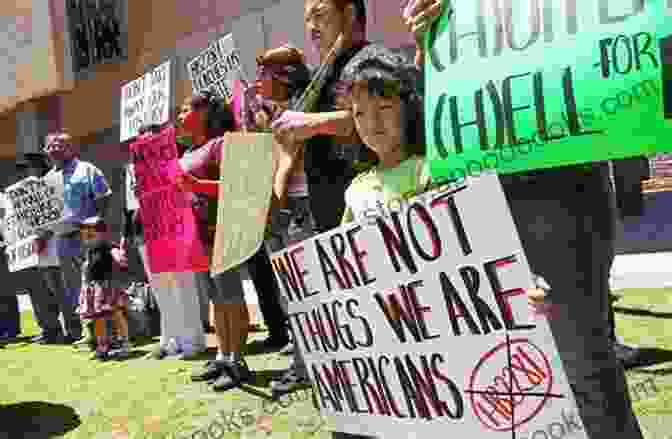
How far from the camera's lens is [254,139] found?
2.45 m

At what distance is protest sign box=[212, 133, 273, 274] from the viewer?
7.73ft

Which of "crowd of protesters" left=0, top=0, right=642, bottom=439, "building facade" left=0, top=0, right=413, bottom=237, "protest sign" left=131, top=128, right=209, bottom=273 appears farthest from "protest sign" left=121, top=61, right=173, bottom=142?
"building facade" left=0, top=0, right=413, bottom=237

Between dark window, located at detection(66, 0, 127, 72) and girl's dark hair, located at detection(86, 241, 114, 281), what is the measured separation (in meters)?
8.89

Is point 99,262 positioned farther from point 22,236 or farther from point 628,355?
point 628,355

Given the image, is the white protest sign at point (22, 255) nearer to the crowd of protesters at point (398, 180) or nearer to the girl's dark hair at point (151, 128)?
the girl's dark hair at point (151, 128)

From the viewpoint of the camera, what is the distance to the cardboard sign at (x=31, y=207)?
6754mm

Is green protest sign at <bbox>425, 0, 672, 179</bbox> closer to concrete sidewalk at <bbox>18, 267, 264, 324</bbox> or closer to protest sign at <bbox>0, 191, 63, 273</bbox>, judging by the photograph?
concrete sidewalk at <bbox>18, 267, 264, 324</bbox>

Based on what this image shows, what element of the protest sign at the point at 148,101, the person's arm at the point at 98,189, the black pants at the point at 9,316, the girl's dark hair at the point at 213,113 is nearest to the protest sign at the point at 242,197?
the girl's dark hair at the point at 213,113

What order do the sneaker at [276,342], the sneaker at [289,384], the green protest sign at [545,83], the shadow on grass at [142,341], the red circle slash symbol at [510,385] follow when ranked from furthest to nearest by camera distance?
the shadow on grass at [142,341] → the sneaker at [276,342] → the sneaker at [289,384] → the red circle slash symbol at [510,385] → the green protest sign at [545,83]

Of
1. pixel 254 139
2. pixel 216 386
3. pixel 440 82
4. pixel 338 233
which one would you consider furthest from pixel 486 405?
pixel 216 386

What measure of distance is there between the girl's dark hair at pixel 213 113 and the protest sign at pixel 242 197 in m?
1.88

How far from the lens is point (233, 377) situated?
13.6 ft

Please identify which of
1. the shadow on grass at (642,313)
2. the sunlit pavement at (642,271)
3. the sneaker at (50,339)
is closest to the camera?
the shadow on grass at (642,313)

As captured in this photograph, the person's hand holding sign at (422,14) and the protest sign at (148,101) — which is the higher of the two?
the protest sign at (148,101)
